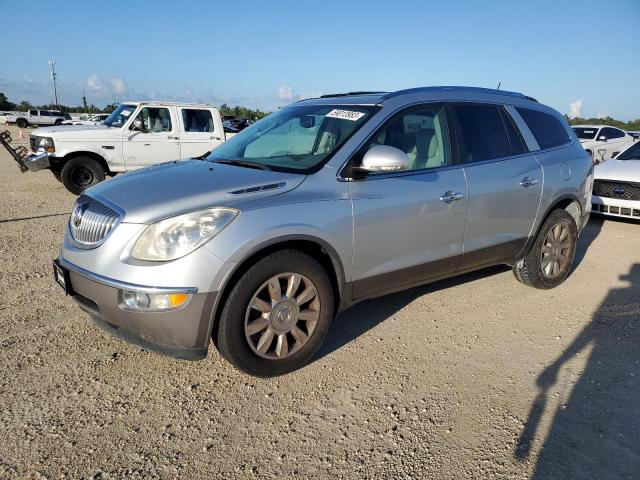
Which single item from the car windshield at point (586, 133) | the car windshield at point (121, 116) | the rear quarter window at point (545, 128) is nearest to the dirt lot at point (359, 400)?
the rear quarter window at point (545, 128)

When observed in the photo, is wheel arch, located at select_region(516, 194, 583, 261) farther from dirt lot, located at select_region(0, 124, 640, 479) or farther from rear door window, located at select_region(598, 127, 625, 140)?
rear door window, located at select_region(598, 127, 625, 140)

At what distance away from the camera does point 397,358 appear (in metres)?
3.51

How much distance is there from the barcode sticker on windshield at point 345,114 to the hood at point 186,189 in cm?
74

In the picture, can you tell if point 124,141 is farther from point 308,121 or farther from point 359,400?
point 359,400

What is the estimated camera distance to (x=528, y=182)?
4379 mm

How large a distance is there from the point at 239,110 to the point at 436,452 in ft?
219

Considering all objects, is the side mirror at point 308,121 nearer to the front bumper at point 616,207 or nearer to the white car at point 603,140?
the front bumper at point 616,207

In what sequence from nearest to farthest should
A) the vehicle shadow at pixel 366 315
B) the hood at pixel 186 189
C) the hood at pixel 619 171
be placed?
the hood at pixel 186 189 → the vehicle shadow at pixel 366 315 → the hood at pixel 619 171

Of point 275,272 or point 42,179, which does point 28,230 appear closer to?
point 275,272

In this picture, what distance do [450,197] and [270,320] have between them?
1.67 m

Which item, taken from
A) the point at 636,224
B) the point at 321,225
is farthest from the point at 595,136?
the point at 321,225

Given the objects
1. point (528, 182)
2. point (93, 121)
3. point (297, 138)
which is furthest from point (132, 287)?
point (93, 121)

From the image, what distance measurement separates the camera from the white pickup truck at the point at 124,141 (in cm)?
935

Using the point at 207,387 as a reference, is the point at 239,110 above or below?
above
